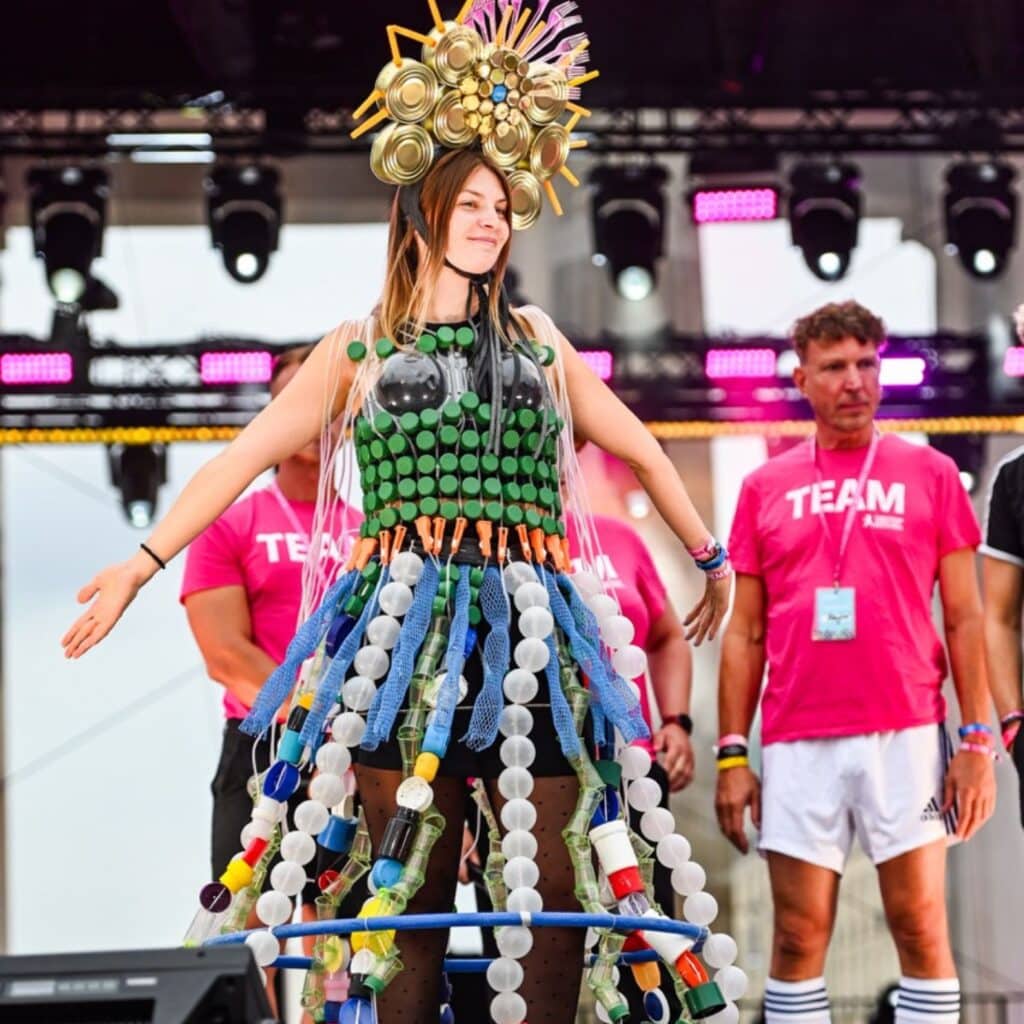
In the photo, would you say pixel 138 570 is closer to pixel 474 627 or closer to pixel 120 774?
pixel 474 627

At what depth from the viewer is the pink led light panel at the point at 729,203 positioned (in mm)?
8203

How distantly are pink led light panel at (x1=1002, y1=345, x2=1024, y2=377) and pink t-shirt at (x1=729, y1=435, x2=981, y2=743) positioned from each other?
3809 mm

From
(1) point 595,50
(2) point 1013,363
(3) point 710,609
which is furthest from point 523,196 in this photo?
(2) point 1013,363

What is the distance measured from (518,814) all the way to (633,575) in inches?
75.0

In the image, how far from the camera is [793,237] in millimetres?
8250

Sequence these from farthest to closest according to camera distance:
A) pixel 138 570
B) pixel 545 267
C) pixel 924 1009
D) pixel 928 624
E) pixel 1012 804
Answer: pixel 545 267 < pixel 1012 804 < pixel 928 624 < pixel 924 1009 < pixel 138 570

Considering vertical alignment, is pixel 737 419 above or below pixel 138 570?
above

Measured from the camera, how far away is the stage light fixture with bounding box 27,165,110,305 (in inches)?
316

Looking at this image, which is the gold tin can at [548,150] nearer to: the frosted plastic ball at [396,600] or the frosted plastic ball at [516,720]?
the frosted plastic ball at [396,600]

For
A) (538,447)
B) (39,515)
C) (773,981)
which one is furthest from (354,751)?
(39,515)

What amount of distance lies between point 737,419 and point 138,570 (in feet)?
18.2

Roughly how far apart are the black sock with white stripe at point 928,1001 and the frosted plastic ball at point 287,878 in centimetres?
169

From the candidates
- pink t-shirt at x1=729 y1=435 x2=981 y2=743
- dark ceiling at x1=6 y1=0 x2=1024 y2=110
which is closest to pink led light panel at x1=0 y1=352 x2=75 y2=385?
dark ceiling at x1=6 y1=0 x2=1024 y2=110

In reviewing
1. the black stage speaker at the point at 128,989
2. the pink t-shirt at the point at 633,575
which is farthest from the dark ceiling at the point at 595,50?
the black stage speaker at the point at 128,989
